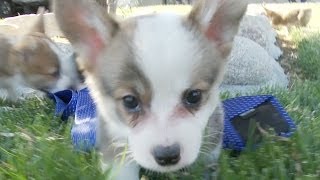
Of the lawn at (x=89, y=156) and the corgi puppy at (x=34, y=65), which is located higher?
the lawn at (x=89, y=156)

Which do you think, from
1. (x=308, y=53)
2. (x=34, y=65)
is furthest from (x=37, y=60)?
(x=308, y=53)

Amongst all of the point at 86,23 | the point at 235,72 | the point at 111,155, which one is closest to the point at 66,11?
the point at 86,23

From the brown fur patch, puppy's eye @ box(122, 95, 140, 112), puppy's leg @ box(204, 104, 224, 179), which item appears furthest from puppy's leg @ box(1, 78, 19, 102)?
the brown fur patch

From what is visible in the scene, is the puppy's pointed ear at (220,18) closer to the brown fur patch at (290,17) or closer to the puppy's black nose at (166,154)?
the puppy's black nose at (166,154)

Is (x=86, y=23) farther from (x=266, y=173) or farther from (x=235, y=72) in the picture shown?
(x=235, y=72)

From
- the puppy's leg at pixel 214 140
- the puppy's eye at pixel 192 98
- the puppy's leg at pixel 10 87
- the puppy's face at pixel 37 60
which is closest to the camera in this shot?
the puppy's eye at pixel 192 98

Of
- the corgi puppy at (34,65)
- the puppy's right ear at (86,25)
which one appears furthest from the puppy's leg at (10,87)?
the puppy's right ear at (86,25)
